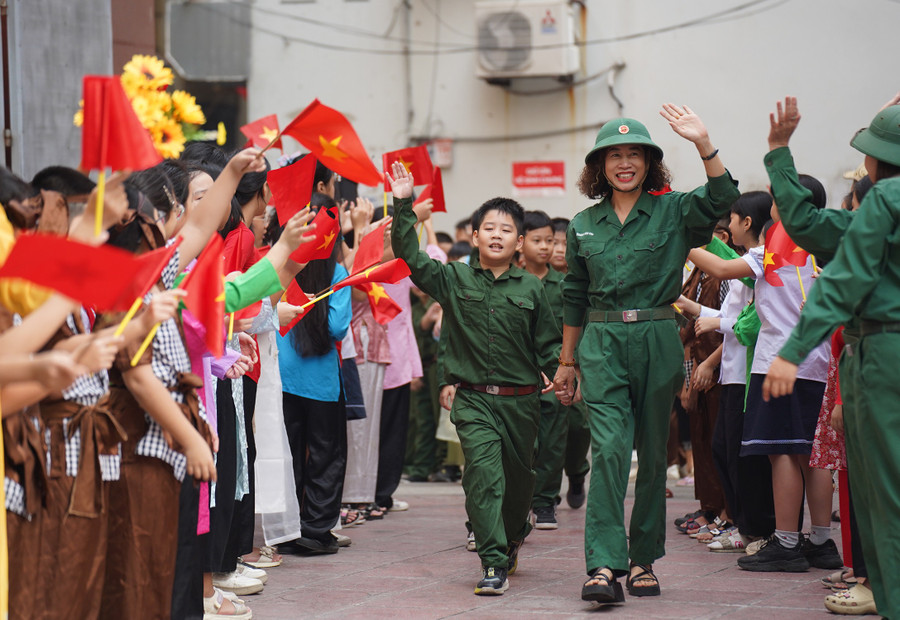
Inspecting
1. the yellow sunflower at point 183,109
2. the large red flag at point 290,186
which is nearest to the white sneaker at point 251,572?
the large red flag at point 290,186

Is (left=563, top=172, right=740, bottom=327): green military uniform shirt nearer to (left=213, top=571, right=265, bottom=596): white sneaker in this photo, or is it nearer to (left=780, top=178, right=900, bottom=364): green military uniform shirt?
(left=780, top=178, right=900, bottom=364): green military uniform shirt

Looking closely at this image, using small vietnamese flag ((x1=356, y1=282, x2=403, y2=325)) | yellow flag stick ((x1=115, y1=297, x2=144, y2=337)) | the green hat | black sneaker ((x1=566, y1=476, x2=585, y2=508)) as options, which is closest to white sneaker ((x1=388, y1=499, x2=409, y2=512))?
black sneaker ((x1=566, y1=476, x2=585, y2=508))

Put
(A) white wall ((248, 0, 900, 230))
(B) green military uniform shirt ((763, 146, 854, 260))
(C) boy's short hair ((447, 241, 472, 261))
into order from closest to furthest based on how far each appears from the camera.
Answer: (B) green military uniform shirt ((763, 146, 854, 260))
(C) boy's short hair ((447, 241, 472, 261))
(A) white wall ((248, 0, 900, 230))

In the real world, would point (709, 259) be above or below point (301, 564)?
above

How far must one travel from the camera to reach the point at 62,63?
25.5 ft

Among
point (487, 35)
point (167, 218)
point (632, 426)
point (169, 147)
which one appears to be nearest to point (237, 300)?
point (167, 218)

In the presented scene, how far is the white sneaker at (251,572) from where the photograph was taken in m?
5.54

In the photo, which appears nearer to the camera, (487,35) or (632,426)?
(632,426)

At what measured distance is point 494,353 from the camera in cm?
569

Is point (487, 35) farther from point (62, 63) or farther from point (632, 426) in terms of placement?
point (632, 426)

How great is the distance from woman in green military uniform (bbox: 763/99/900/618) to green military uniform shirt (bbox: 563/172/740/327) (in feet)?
3.96

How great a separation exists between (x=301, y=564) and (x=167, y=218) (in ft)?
8.65

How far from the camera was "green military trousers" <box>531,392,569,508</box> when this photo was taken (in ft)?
23.8

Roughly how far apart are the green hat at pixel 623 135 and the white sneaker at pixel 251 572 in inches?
98.5
